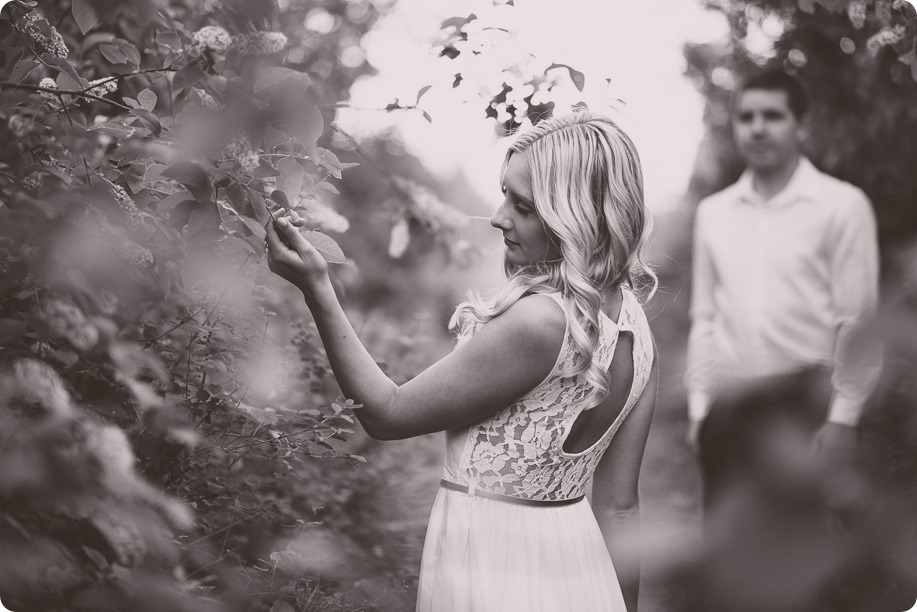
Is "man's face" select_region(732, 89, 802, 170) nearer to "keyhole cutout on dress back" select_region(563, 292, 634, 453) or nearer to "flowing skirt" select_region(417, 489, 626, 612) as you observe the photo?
"keyhole cutout on dress back" select_region(563, 292, 634, 453)

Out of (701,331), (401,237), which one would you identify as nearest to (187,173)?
(401,237)

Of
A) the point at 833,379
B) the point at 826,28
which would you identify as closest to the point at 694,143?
the point at 826,28

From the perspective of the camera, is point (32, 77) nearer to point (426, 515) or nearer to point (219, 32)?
point (219, 32)

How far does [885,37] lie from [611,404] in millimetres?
1388

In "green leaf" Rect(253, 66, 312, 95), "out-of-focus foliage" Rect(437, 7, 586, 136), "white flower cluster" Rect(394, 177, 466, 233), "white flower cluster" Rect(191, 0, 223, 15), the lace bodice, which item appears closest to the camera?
"green leaf" Rect(253, 66, 312, 95)

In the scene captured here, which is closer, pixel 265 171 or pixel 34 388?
pixel 34 388

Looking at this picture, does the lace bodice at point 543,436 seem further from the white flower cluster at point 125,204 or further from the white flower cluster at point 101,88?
the white flower cluster at point 101,88

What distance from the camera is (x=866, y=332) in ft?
6.99

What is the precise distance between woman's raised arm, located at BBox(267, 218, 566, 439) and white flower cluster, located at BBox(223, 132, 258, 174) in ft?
0.38

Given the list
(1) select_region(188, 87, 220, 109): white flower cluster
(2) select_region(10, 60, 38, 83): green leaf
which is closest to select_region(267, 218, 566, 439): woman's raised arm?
(1) select_region(188, 87, 220, 109): white flower cluster

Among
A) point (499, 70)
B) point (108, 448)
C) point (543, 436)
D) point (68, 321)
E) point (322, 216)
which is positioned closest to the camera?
point (108, 448)

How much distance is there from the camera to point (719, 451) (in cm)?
222

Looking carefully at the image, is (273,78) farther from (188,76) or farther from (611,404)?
(611,404)

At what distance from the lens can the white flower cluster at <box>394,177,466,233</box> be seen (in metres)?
2.33
